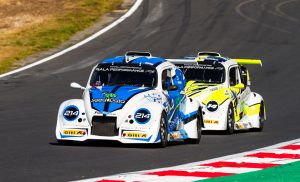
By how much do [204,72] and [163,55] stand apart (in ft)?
43.2

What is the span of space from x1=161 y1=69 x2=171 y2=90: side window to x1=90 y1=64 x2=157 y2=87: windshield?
Answer: 0.20 metres

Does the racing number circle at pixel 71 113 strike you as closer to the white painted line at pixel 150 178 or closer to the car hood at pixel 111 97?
the car hood at pixel 111 97

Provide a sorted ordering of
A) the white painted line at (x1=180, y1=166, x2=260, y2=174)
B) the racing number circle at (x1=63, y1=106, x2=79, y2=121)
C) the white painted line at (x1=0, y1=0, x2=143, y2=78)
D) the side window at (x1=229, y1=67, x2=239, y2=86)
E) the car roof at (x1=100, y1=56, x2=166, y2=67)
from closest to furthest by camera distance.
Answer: the white painted line at (x1=180, y1=166, x2=260, y2=174)
the racing number circle at (x1=63, y1=106, x2=79, y2=121)
the car roof at (x1=100, y1=56, x2=166, y2=67)
the side window at (x1=229, y1=67, x2=239, y2=86)
the white painted line at (x1=0, y1=0, x2=143, y2=78)

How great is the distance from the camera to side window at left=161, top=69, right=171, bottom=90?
736 inches

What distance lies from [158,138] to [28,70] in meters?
15.8

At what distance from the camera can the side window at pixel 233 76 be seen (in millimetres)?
22820

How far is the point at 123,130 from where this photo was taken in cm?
1728

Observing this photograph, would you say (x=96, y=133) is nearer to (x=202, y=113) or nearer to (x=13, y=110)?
(x=202, y=113)

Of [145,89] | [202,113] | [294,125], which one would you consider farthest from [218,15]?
[145,89]

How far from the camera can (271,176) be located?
44.4 ft

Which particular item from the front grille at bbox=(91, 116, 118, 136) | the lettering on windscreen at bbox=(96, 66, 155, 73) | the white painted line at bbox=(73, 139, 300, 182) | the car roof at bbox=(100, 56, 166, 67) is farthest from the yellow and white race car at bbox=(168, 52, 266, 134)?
the front grille at bbox=(91, 116, 118, 136)

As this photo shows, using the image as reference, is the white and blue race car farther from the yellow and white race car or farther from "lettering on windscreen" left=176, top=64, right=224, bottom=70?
"lettering on windscreen" left=176, top=64, right=224, bottom=70

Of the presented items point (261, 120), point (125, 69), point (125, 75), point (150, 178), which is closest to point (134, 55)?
point (125, 69)

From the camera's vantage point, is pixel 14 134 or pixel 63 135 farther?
pixel 14 134
